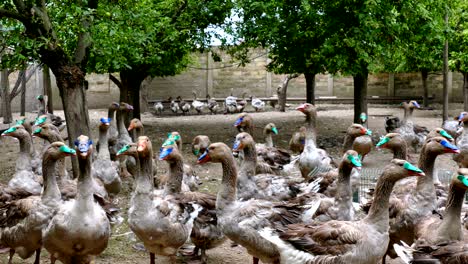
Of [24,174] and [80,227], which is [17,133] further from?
[80,227]

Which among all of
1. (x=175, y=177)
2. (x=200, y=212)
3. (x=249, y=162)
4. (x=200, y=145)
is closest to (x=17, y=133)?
(x=175, y=177)

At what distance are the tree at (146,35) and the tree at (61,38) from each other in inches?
15.1

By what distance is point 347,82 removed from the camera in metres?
36.6

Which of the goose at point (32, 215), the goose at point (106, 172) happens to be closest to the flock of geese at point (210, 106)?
the goose at point (106, 172)

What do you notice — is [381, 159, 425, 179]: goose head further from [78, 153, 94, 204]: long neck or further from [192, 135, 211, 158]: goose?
[192, 135, 211, 158]: goose

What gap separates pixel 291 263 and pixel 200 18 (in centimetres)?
1269

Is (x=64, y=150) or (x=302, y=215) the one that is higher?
(x=64, y=150)

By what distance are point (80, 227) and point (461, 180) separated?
4.04 metres

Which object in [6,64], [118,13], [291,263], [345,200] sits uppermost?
[118,13]

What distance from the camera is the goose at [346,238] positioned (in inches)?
210

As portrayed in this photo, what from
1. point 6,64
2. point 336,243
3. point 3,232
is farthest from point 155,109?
point 336,243

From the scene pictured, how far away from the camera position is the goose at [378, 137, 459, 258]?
6.52 m

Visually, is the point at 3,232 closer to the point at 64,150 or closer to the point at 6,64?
the point at 64,150

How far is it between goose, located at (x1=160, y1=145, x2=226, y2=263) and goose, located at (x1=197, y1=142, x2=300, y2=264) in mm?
521
